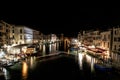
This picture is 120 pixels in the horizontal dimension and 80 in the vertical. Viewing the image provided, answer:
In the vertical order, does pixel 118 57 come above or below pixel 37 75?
above

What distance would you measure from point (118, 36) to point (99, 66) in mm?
9640

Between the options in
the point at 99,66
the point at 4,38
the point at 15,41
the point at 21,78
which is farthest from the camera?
the point at 15,41

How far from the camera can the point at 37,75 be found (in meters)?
37.0

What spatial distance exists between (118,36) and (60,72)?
16.7 m

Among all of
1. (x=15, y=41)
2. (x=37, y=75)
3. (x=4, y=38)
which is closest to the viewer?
(x=37, y=75)

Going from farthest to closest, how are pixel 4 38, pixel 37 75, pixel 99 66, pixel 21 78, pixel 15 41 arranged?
1. pixel 15 41
2. pixel 4 38
3. pixel 99 66
4. pixel 37 75
5. pixel 21 78

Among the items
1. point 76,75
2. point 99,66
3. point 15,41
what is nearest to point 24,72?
point 76,75

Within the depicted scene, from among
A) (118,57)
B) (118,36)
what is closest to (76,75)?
(118,57)

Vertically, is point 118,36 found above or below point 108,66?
above

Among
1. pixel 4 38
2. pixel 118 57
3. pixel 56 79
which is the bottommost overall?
pixel 56 79

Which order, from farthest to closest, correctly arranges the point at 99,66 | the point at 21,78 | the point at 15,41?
the point at 15,41 → the point at 99,66 → the point at 21,78

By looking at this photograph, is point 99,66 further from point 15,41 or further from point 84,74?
point 15,41

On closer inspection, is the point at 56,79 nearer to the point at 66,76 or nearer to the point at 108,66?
the point at 66,76

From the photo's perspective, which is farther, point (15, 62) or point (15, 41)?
point (15, 41)
